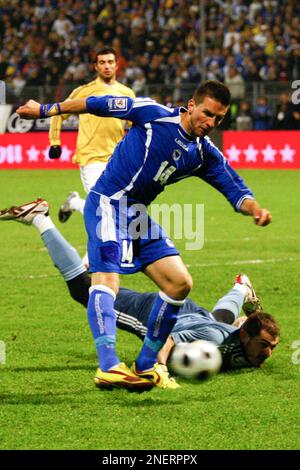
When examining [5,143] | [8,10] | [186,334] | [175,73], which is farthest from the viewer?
[8,10]

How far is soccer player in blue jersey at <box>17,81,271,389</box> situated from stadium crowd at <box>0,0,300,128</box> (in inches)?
731

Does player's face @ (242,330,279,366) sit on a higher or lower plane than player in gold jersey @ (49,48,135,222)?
lower

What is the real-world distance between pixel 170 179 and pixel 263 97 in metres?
18.9

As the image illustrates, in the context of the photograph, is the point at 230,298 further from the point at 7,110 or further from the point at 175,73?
the point at 175,73

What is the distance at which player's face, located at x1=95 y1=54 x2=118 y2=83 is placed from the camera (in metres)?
10.1

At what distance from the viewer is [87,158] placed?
34.6ft

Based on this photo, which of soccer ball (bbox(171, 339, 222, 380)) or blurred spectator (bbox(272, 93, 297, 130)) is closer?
soccer ball (bbox(171, 339, 222, 380))

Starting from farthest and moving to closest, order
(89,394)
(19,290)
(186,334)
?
(19,290), (186,334), (89,394)

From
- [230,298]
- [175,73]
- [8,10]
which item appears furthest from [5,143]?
[230,298]

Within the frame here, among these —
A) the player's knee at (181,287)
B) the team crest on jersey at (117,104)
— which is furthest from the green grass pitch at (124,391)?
the team crest on jersey at (117,104)

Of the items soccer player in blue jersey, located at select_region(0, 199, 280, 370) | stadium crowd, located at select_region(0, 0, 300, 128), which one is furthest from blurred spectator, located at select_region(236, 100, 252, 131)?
soccer player in blue jersey, located at select_region(0, 199, 280, 370)

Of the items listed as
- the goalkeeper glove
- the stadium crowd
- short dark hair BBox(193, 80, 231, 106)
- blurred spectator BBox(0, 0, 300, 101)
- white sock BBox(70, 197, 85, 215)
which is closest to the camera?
short dark hair BBox(193, 80, 231, 106)

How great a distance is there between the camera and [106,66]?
33.3ft

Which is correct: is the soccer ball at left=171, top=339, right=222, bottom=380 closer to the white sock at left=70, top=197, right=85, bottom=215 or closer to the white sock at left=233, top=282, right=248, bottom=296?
the white sock at left=233, top=282, right=248, bottom=296
